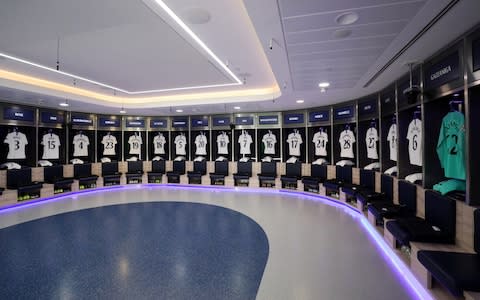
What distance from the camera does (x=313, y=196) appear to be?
596cm

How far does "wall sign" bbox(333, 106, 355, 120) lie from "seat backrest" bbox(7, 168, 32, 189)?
784 cm

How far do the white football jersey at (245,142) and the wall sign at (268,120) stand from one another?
628 mm

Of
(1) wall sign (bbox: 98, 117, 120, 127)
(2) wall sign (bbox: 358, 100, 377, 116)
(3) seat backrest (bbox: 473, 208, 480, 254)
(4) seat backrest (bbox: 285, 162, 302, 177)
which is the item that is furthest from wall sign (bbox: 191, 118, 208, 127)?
(3) seat backrest (bbox: 473, 208, 480, 254)

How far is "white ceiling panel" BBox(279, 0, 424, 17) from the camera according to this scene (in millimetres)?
1650

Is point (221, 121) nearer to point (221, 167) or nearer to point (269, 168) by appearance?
point (221, 167)

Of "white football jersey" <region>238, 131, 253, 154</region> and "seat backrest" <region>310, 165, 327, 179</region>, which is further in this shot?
"white football jersey" <region>238, 131, 253, 154</region>

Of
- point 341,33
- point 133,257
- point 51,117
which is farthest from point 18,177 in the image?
point 341,33

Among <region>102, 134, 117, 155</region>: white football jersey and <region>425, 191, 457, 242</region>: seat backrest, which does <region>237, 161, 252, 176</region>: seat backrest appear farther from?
<region>425, 191, 457, 242</region>: seat backrest

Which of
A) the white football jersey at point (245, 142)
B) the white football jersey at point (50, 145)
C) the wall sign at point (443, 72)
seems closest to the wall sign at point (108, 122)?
the white football jersey at point (50, 145)

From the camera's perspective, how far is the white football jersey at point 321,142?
631 cm

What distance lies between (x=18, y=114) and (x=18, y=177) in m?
1.55

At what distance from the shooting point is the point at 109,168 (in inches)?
301

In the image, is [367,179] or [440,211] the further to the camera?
[367,179]

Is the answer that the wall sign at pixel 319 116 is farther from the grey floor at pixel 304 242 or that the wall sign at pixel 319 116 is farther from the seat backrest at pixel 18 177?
the seat backrest at pixel 18 177
